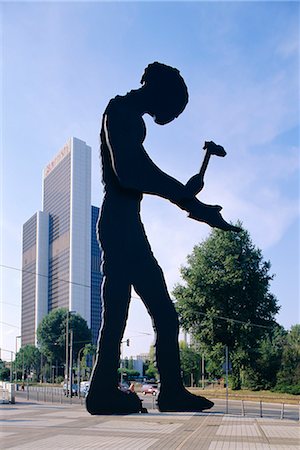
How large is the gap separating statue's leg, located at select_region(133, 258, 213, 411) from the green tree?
951 inches

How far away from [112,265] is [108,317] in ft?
3.64

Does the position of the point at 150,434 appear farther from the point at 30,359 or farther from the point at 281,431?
the point at 30,359

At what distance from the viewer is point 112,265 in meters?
11.9

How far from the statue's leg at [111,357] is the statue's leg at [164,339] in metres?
0.47

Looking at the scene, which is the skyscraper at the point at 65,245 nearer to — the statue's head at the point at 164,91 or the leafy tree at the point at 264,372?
the leafy tree at the point at 264,372

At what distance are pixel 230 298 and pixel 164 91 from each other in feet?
83.9

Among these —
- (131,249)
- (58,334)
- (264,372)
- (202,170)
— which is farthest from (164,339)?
(58,334)

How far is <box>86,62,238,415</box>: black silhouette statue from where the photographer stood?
38.2 feet

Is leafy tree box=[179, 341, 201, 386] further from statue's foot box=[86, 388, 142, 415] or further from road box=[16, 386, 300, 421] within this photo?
statue's foot box=[86, 388, 142, 415]

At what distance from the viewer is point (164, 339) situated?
12.1 m

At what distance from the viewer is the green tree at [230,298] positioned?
36.3 meters

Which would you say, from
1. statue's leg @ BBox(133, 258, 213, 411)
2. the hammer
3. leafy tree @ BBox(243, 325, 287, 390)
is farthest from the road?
the hammer

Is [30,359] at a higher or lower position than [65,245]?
lower

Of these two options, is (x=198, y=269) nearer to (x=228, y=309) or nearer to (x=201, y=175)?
(x=228, y=309)
